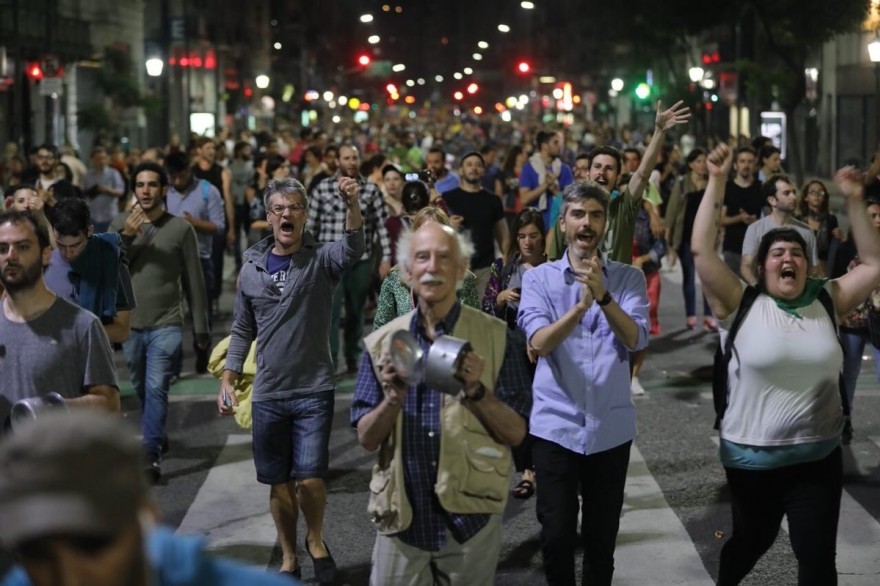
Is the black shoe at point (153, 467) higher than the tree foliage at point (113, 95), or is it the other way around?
the tree foliage at point (113, 95)

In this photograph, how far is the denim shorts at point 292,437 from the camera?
23.2 ft

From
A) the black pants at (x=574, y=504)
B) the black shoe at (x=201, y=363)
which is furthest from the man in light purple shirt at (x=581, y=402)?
the black shoe at (x=201, y=363)

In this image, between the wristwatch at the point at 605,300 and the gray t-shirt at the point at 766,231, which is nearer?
the wristwatch at the point at 605,300

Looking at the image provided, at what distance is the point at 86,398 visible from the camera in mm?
5391

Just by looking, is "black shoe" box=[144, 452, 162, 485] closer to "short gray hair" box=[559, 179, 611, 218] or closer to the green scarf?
"short gray hair" box=[559, 179, 611, 218]

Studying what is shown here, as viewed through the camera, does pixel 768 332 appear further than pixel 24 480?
Yes

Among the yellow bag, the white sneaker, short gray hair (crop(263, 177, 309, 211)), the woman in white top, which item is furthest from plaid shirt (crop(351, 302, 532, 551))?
the white sneaker

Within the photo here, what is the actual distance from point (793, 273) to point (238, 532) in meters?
3.75

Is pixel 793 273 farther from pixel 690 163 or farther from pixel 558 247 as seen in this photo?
pixel 690 163

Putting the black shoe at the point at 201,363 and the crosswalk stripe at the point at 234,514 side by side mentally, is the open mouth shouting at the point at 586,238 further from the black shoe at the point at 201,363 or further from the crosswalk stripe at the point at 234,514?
the black shoe at the point at 201,363

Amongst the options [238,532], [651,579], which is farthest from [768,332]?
[238,532]

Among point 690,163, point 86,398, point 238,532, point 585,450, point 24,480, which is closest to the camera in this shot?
point 24,480

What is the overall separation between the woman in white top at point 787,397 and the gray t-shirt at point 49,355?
238 cm

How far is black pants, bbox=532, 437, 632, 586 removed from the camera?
5918 mm
